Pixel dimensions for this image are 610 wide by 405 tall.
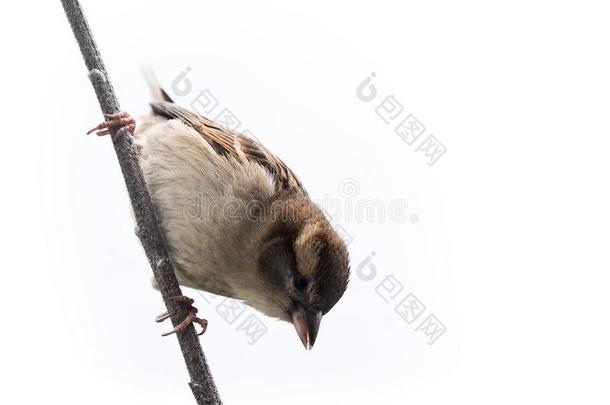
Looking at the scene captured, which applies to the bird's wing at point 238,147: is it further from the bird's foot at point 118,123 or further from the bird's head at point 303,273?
the bird's foot at point 118,123

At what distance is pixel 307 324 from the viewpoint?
11.2 ft

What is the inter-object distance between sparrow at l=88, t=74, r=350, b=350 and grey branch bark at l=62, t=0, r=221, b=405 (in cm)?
17

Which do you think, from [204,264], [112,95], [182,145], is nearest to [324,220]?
[204,264]

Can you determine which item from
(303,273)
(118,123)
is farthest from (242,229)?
(118,123)

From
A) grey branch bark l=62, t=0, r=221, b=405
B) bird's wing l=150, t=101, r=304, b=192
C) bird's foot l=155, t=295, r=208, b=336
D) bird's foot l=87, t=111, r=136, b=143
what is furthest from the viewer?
bird's wing l=150, t=101, r=304, b=192

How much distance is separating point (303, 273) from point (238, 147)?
95cm

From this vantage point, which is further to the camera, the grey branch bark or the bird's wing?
the bird's wing

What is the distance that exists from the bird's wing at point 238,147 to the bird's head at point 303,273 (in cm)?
41

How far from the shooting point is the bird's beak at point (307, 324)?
11.1ft

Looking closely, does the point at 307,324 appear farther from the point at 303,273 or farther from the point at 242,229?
the point at 242,229

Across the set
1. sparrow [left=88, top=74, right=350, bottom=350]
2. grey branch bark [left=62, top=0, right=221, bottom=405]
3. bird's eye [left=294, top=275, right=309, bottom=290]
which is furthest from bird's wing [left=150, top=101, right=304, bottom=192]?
grey branch bark [left=62, top=0, right=221, bottom=405]

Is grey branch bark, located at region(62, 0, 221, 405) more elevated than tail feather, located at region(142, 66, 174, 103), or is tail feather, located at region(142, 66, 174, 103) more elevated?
tail feather, located at region(142, 66, 174, 103)

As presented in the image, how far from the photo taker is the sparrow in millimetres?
3424

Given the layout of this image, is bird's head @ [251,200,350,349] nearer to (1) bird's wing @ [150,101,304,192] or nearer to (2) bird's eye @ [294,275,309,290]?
(2) bird's eye @ [294,275,309,290]
